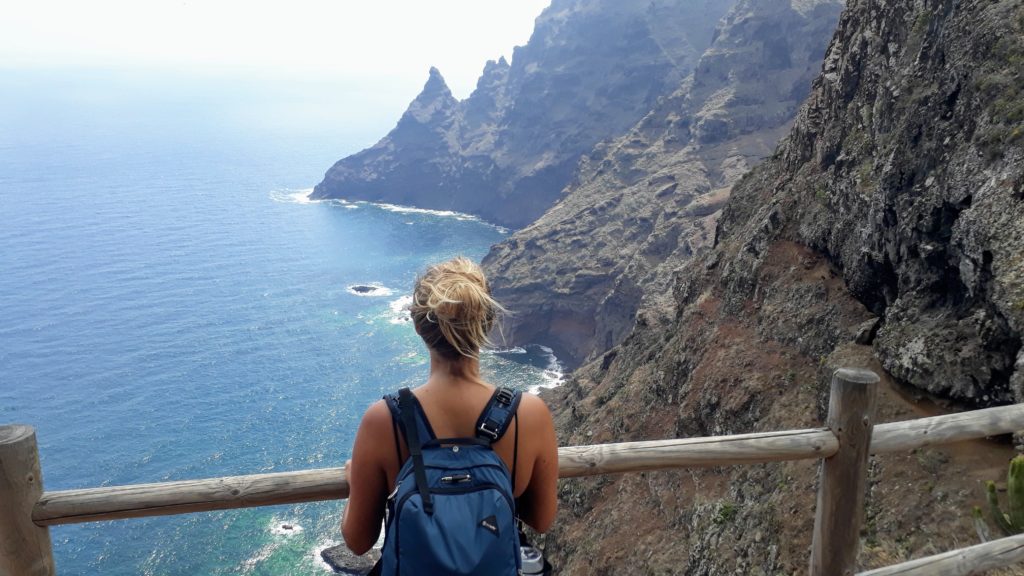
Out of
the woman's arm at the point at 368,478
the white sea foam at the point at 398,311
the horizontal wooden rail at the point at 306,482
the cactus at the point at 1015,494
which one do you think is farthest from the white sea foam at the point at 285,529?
the woman's arm at the point at 368,478

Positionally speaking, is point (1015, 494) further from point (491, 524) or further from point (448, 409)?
point (448, 409)

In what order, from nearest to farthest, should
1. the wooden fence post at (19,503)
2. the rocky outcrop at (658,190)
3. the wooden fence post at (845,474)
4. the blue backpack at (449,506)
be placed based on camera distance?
the blue backpack at (449,506) → the wooden fence post at (19,503) → the wooden fence post at (845,474) → the rocky outcrop at (658,190)

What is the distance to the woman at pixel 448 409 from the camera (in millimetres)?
4109

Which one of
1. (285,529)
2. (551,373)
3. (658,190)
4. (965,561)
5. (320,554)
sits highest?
(965,561)

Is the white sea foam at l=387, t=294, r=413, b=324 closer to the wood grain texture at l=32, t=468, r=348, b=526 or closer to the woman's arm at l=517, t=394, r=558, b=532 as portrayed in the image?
the wood grain texture at l=32, t=468, r=348, b=526

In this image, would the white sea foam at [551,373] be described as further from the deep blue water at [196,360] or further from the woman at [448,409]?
the woman at [448,409]

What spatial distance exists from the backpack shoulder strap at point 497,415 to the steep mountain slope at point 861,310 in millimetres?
7983

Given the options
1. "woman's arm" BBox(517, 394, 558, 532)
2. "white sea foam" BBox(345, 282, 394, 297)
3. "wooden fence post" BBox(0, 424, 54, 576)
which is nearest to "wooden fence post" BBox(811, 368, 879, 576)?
"woman's arm" BBox(517, 394, 558, 532)

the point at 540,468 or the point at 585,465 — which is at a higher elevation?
the point at 540,468

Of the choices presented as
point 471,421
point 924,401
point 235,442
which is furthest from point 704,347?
point 235,442

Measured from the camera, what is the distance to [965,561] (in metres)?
5.79

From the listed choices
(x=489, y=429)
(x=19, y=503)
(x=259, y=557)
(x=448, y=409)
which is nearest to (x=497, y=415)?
(x=489, y=429)

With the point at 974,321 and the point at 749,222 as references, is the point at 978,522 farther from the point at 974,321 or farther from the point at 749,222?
the point at 749,222

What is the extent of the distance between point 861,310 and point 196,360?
8517cm
